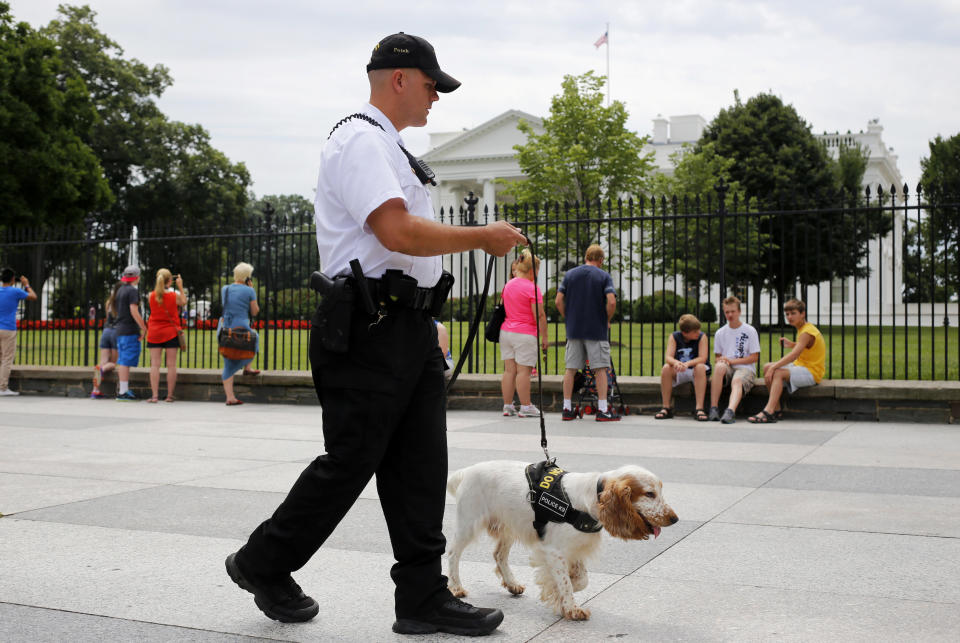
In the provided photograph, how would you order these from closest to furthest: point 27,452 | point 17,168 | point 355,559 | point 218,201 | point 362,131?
point 362,131 → point 355,559 → point 27,452 → point 17,168 → point 218,201

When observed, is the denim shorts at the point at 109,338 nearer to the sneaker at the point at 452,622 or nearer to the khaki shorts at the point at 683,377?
the khaki shorts at the point at 683,377

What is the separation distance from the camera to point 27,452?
7230 millimetres

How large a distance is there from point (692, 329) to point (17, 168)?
28714 mm

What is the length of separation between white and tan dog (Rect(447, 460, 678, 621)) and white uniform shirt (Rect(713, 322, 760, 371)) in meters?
6.50

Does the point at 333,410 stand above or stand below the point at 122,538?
above

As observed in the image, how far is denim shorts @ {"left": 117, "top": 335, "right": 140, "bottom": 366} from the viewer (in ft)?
38.2

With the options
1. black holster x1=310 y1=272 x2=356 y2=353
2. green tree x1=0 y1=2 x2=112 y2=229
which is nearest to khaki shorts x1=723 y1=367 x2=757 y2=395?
black holster x1=310 y1=272 x2=356 y2=353

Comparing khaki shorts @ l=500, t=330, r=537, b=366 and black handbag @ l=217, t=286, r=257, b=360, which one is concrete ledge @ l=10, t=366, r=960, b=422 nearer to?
black handbag @ l=217, t=286, r=257, b=360

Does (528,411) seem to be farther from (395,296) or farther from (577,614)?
(395,296)

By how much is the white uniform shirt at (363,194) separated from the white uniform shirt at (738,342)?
7083 millimetres

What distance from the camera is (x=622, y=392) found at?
33.6 ft

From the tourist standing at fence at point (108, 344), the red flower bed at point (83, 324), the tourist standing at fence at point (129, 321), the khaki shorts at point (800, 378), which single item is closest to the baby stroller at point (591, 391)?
the khaki shorts at point (800, 378)

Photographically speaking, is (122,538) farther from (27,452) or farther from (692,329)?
(692,329)

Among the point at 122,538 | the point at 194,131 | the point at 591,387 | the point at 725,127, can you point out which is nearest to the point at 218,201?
the point at 194,131
